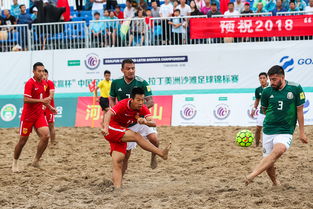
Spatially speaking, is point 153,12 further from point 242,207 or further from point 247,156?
point 242,207

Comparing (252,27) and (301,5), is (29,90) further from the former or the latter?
(301,5)

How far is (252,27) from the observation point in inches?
691

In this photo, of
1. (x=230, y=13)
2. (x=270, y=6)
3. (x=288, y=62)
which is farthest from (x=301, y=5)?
(x=230, y=13)

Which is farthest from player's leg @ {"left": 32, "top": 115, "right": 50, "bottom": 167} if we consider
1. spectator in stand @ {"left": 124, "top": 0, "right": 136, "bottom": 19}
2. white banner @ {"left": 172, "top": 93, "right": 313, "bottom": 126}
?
spectator in stand @ {"left": 124, "top": 0, "right": 136, "bottom": 19}

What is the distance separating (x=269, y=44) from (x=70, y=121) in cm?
646

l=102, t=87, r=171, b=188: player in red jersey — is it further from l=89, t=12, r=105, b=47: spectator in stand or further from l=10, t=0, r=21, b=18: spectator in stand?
Answer: l=10, t=0, r=21, b=18: spectator in stand

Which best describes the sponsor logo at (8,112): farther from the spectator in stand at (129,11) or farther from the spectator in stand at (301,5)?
the spectator in stand at (301,5)

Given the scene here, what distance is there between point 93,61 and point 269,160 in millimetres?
11175

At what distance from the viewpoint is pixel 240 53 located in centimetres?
1762

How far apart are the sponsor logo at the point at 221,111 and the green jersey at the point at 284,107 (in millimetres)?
8454

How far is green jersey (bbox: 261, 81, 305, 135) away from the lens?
8.48 meters

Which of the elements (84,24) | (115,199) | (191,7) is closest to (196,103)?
(191,7)

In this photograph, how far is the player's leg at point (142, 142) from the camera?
888cm

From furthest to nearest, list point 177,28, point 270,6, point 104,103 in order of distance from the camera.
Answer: point 270,6, point 177,28, point 104,103
